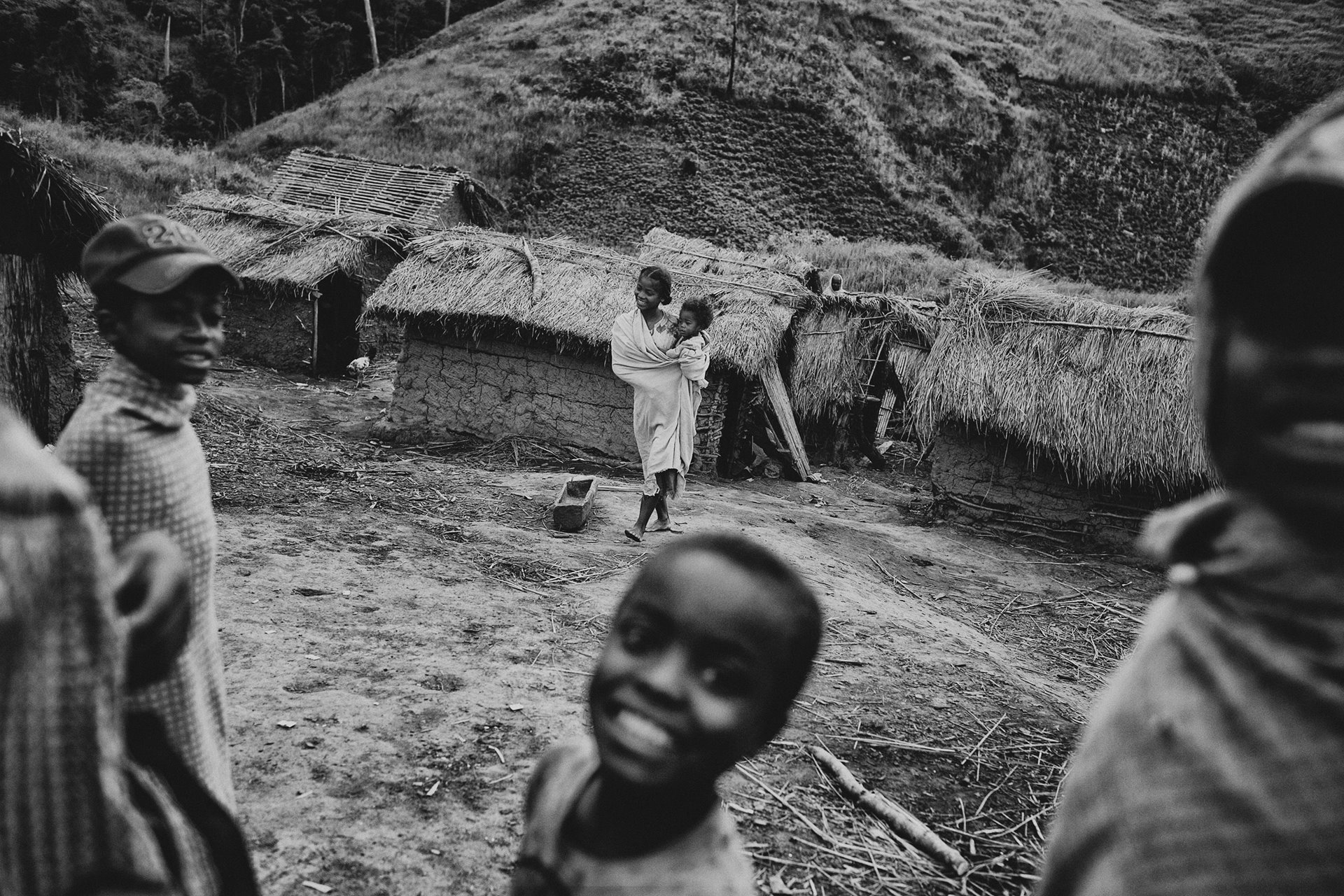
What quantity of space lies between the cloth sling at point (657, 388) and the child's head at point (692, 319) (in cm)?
20

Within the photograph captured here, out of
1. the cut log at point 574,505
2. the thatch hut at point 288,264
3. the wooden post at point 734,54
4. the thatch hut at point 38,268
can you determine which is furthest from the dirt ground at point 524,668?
the wooden post at point 734,54

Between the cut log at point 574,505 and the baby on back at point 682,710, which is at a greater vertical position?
the baby on back at point 682,710

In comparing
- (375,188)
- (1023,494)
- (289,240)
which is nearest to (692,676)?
(1023,494)

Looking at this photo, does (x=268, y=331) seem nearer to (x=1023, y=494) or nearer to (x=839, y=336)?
(x=839, y=336)

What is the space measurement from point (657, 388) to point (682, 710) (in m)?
5.79

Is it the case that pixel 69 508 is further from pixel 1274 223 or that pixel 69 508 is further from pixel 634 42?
pixel 634 42

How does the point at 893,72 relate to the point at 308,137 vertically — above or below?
above

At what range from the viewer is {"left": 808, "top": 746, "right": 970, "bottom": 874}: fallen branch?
3.06m

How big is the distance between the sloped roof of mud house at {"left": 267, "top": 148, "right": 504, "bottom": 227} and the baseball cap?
17.5 metres

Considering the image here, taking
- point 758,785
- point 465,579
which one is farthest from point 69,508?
point 465,579

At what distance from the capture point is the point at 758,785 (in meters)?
3.40

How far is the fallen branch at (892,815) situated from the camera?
306cm

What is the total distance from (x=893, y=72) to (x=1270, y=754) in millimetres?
36961

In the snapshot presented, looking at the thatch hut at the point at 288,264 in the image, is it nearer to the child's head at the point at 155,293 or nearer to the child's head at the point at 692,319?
the child's head at the point at 692,319
